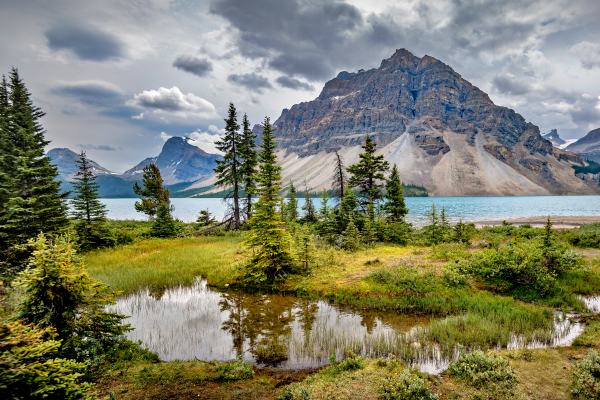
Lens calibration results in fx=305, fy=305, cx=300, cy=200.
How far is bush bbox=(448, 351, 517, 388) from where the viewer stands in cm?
780

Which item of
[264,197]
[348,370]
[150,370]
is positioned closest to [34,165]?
[264,197]

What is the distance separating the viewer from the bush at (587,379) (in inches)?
279

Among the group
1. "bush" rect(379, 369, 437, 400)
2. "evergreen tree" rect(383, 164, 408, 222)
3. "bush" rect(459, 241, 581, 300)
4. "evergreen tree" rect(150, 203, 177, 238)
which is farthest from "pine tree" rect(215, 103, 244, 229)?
"bush" rect(379, 369, 437, 400)

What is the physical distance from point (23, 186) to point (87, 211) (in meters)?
6.11

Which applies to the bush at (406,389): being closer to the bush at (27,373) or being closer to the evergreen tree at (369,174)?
the bush at (27,373)

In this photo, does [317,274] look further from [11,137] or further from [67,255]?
[11,137]

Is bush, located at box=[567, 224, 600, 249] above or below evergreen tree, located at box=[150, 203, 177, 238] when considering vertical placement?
below

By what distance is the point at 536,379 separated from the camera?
8.05 metres

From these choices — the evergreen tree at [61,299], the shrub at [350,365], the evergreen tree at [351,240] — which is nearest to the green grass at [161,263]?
the evergreen tree at [351,240]

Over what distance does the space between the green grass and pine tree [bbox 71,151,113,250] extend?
192 centimetres

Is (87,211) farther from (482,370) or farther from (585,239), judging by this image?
(585,239)

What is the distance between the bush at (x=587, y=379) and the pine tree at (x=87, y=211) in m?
33.6

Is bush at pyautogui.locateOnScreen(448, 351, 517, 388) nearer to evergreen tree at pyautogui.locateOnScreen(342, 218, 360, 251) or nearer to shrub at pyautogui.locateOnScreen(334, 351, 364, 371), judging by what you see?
shrub at pyautogui.locateOnScreen(334, 351, 364, 371)

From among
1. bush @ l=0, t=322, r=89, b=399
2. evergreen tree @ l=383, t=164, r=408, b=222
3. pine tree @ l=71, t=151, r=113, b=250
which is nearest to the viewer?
bush @ l=0, t=322, r=89, b=399
